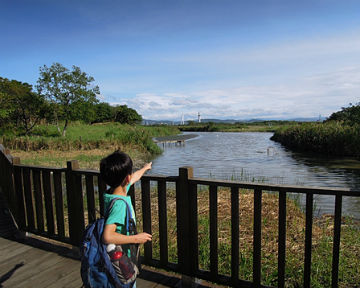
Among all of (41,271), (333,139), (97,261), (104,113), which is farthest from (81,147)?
(104,113)

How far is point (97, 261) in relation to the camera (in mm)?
1778

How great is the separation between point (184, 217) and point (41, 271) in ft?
5.87

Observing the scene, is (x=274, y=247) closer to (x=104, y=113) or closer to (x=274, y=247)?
(x=274, y=247)

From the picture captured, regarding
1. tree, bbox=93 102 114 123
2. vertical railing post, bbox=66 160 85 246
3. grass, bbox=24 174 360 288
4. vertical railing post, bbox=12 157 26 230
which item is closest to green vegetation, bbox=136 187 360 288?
grass, bbox=24 174 360 288

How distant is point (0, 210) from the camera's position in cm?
505

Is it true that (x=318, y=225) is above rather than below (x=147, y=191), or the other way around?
below

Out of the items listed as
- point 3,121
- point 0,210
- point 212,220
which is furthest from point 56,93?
point 212,220

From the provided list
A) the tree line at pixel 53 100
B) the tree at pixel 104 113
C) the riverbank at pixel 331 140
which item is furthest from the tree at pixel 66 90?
the tree at pixel 104 113

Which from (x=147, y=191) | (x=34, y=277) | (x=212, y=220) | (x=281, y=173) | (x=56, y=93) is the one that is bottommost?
(x=281, y=173)

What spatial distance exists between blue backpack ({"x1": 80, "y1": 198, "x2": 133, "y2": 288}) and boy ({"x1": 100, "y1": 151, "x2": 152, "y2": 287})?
0.14 ft

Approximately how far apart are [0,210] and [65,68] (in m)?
23.9

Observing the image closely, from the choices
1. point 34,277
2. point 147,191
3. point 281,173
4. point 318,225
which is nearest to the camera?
point 147,191

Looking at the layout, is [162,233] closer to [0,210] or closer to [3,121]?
[0,210]

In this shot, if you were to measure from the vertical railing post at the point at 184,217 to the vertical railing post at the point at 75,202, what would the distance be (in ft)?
4.24
